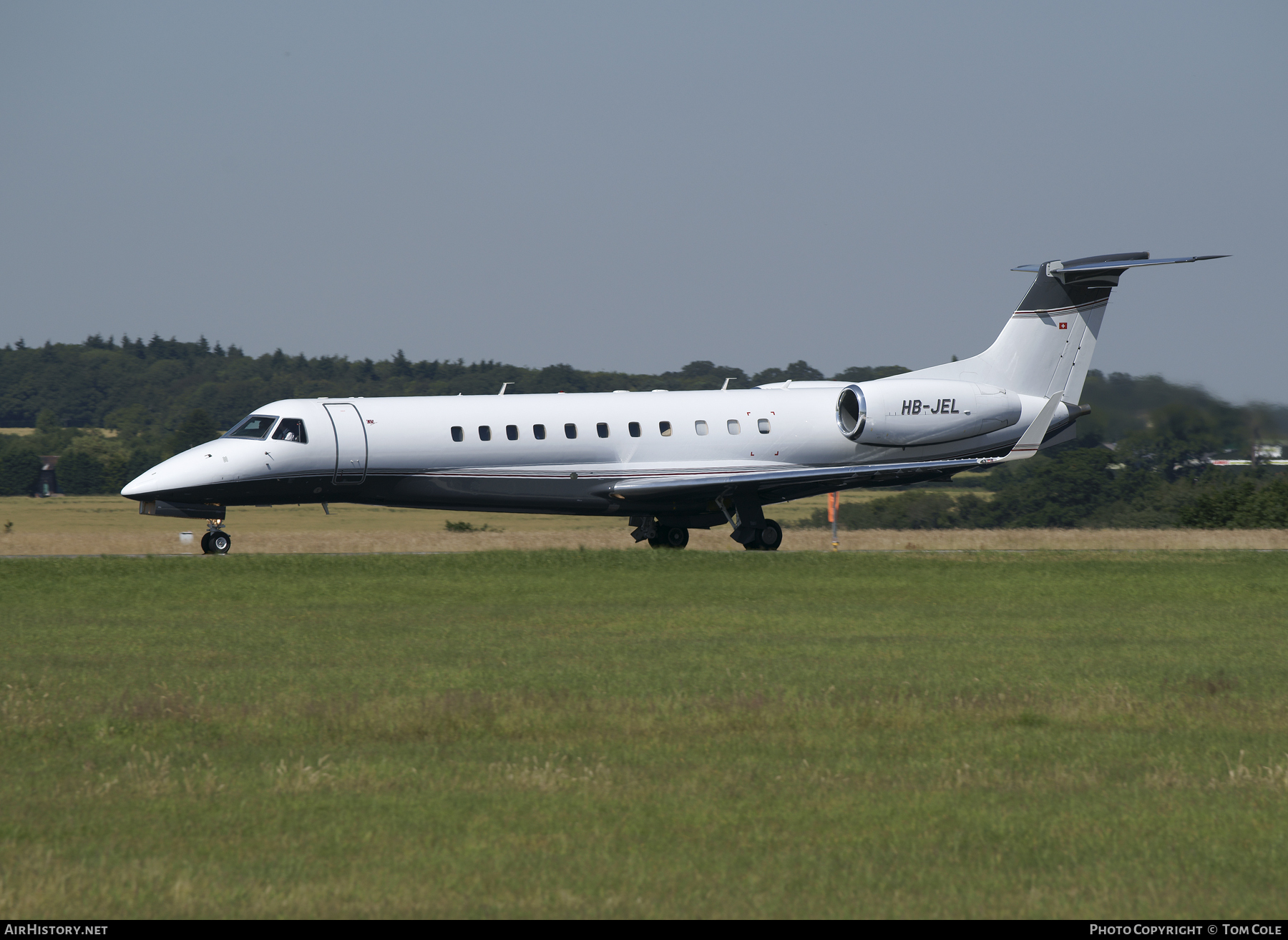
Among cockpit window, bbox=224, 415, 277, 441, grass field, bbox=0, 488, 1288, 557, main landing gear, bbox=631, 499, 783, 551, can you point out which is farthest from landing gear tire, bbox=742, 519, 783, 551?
cockpit window, bbox=224, 415, 277, 441

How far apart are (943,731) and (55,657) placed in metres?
10.1

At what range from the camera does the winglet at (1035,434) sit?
3070cm

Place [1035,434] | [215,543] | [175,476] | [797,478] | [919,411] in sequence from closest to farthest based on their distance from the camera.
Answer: [175,476] → [215,543] → [797,478] → [1035,434] → [919,411]

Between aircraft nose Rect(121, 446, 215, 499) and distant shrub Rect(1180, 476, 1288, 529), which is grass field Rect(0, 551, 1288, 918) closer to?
aircraft nose Rect(121, 446, 215, 499)

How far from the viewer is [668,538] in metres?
33.0

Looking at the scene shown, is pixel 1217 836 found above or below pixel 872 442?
below

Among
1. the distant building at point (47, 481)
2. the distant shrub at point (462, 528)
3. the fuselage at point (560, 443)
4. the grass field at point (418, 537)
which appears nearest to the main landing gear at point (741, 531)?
the grass field at point (418, 537)

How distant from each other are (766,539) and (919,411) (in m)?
4.69

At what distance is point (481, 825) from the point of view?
29.1 ft

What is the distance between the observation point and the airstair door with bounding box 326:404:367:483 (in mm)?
28731

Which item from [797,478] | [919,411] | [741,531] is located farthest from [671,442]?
[919,411]

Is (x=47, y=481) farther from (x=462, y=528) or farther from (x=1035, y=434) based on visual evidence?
(x=1035, y=434)

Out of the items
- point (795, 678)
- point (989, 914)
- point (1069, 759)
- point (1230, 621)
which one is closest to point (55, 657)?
point (795, 678)

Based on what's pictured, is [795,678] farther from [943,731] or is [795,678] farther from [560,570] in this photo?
[560,570]
